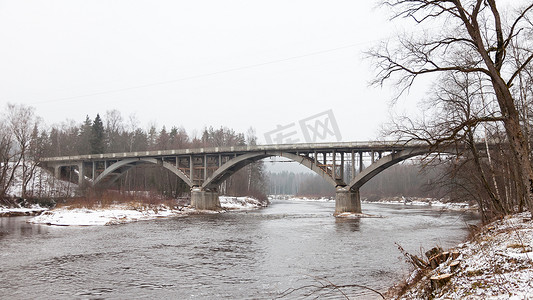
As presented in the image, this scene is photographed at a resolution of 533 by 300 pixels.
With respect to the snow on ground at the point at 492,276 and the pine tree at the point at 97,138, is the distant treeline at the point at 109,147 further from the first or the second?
the snow on ground at the point at 492,276

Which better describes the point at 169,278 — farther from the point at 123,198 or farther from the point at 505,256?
the point at 123,198

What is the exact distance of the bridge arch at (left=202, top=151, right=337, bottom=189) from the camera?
4701 cm

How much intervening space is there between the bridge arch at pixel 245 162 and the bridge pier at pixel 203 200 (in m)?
0.91

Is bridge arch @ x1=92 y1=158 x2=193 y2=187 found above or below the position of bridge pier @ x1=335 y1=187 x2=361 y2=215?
above

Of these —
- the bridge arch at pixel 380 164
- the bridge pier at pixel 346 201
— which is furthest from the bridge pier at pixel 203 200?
the bridge arch at pixel 380 164

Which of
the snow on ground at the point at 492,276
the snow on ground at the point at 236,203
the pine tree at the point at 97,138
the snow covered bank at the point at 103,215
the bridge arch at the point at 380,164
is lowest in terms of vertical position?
the snow on ground at the point at 236,203

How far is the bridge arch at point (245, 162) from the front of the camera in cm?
4701

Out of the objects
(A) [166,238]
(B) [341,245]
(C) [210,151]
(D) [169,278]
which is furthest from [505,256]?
(C) [210,151]

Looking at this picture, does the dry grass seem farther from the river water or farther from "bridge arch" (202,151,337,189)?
the river water

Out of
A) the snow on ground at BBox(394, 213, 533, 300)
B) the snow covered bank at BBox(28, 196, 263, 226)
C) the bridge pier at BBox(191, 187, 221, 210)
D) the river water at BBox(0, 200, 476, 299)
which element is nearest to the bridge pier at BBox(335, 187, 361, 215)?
the bridge pier at BBox(191, 187, 221, 210)

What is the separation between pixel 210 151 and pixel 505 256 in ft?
163

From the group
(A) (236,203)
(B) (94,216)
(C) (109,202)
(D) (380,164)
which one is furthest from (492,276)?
(A) (236,203)

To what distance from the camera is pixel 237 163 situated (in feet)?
175

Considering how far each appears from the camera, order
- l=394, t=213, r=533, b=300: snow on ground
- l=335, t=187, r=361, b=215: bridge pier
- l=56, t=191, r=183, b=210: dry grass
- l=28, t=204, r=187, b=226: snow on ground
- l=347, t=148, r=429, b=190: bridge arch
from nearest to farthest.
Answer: l=394, t=213, r=533, b=300: snow on ground < l=28, t=204, r=187, b=226: snow on ground < l=56, t=191, r=183, b=210: dry grass < l=347, t=148, r=429, b=190: bridge arch < l=335, t=187, r=361, b=215: bridge pier
